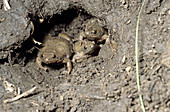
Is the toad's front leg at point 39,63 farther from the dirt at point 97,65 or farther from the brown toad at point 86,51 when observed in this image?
the brown toad at point 86,51

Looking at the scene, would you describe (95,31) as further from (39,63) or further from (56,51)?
(39,63)

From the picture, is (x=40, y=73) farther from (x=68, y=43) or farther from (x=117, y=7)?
(x=117, y=7)

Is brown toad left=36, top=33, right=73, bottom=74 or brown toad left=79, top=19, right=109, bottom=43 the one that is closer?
brown toad left=36, top=33, right=73, bottom=74

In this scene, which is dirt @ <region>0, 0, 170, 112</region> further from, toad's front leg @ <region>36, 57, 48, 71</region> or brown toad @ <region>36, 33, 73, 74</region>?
brown toad @ <region>36, 33, 73, 74</region>

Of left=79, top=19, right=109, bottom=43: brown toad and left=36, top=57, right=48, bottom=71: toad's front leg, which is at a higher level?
left=79, top=19, right=109, bottom=43: brown toad

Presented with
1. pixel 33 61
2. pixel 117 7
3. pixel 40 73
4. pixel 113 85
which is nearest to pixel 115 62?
pixel 113 85

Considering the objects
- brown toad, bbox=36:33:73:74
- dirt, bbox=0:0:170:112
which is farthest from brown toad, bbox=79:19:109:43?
brown toad, bbox=36:33:73:74

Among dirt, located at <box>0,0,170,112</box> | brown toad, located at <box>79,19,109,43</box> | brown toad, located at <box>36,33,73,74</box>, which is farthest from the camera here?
brown toad, located at <box>79,19,109,43</box>

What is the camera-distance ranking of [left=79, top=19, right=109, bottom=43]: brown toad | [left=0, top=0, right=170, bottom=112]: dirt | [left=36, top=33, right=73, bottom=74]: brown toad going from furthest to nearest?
[left=79, top=19, right=109, bottom=43]: brown toad < [left=36, top=33, right=73, bottom=74]: brown toad < [left=0, top=0, right=170, bottom=112]: dirt
